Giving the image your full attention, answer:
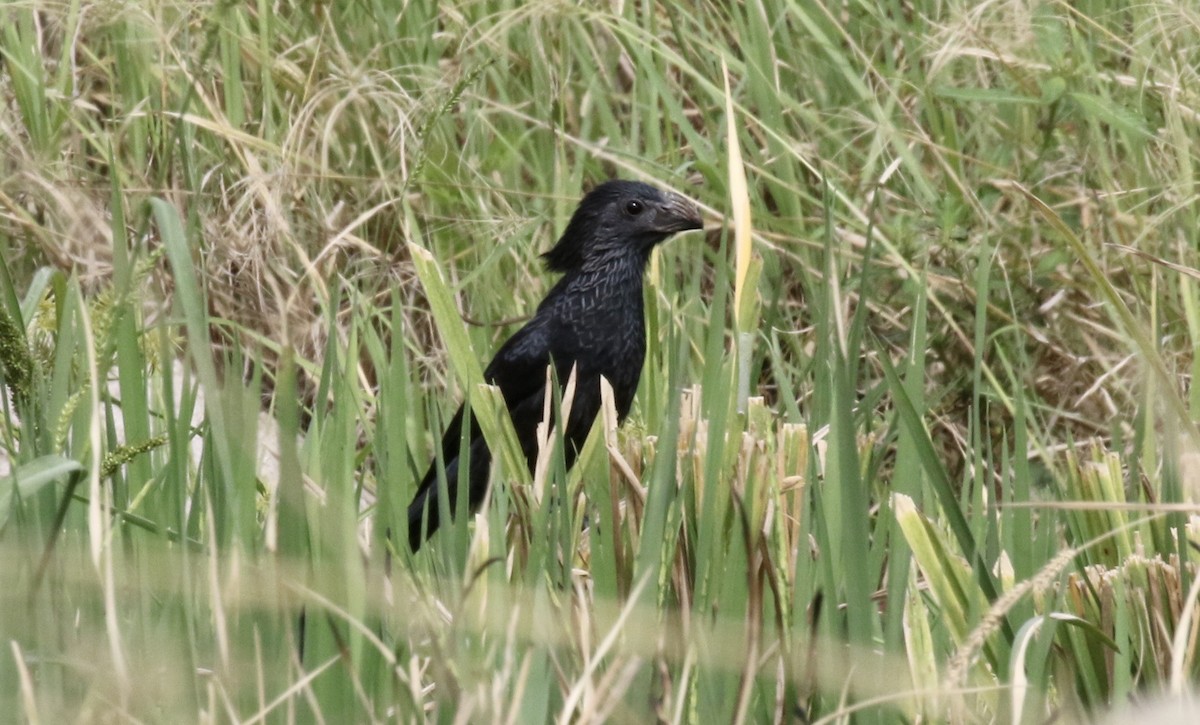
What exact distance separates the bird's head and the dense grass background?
0.28 feet

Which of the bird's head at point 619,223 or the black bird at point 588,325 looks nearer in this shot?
the black bird at point 588,325

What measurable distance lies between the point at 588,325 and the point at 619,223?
27 centimetres

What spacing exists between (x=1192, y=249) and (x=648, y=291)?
1002mm

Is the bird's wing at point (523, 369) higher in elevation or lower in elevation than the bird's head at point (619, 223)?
lower

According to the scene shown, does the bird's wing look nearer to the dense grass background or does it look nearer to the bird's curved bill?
the dense grass background

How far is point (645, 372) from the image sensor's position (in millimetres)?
2672

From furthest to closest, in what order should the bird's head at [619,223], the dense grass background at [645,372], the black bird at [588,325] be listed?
the bird's head at [619,223] → the black bird at [588,325] → the dense grass background at [645,372]

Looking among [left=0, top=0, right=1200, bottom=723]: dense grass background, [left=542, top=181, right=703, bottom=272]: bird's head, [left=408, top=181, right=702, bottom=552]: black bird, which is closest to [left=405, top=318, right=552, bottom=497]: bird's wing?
[left=408, top=181, right=702, bottom=552]: black bird

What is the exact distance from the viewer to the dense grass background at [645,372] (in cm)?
121

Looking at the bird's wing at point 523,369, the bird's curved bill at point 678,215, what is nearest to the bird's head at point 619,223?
the bird's curved bill at point 678,215

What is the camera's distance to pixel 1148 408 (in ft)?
5.92

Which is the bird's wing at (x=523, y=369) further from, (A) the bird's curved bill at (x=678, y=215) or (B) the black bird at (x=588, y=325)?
(A) the bird's curved bill at (x=678, y=215)

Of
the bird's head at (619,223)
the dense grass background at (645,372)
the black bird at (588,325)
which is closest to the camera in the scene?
the dense grass background at (645,372)

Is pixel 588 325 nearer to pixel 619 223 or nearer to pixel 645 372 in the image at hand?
pixel 619 223
